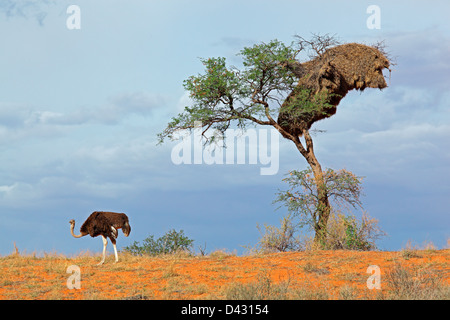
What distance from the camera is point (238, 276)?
14539 millimetres

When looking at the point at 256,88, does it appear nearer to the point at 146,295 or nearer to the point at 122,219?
the point at 122,219

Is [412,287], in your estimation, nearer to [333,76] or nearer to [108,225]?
[108,225]

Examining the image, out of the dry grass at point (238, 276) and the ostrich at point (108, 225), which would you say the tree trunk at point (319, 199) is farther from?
the ostrich at point (108, 225)

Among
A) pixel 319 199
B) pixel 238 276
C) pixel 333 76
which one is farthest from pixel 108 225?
pixel 333 76

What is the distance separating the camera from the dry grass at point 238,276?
11711 mm

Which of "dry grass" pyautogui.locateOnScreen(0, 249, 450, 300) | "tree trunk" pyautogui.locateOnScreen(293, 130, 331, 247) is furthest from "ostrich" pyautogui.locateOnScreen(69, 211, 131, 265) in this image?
"tree trunk" pyautogui.locateOnScreen(293, 130, 331, 247)

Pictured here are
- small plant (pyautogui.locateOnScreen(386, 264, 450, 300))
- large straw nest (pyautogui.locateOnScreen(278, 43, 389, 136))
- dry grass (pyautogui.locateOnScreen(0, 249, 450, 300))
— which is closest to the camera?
small plant (pyautogui.locateOnScreen(386, 264, 450, 300))

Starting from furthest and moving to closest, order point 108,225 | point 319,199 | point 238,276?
point 319,199 → point 108,225 → point 238,276

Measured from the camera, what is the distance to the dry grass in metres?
11.7

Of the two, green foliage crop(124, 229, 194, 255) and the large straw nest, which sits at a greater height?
the large straw nest

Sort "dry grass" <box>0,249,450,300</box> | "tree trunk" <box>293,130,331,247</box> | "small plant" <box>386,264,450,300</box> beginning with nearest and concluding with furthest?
"small plant" <box>386,264,450,300</box>
"dry grass" <box>0,249,450,300</box>
"tree trunk" <box>293,130,331,247</box>

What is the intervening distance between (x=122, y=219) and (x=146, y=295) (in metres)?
5.46

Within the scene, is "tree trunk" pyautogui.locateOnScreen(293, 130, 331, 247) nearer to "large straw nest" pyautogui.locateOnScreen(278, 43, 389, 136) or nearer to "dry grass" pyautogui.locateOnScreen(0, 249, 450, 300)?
"large straw nest" pyautogui.locateOnScreen(278, 43, 389, 136)

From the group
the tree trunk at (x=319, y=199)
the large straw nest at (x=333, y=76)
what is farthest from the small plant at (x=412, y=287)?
the large straw nest at (x=333, y=76)
